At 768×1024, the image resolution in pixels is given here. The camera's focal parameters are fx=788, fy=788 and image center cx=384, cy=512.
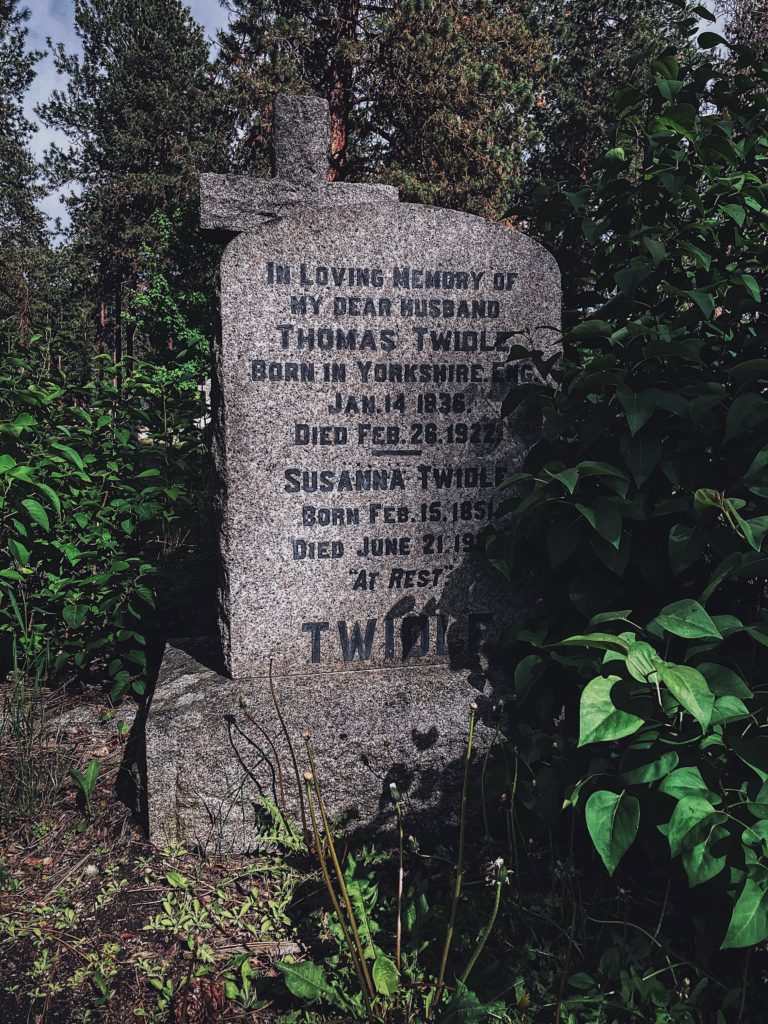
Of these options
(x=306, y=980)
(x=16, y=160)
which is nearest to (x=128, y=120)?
(x=16, y=160)

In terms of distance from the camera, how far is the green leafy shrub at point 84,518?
332cm

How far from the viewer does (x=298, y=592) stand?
2.95m

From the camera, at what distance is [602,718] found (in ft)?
5.15

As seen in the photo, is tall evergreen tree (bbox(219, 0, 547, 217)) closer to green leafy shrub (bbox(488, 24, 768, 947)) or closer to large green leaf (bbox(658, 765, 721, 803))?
green leafy shrub (bbox(488, 24, 768, 947))

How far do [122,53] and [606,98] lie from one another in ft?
46.5

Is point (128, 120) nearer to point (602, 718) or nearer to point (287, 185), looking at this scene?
point (287, 185)

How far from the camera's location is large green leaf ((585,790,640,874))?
5.28 feet

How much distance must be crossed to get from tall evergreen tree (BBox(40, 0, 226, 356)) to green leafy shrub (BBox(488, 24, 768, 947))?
1990 cm

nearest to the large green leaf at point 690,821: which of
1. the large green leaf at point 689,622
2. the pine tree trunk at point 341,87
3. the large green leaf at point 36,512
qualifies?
the large green leaf at point 689,622

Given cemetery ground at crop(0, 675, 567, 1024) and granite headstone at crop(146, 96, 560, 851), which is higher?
granite headstone at crop(146, 96, 560, 851)

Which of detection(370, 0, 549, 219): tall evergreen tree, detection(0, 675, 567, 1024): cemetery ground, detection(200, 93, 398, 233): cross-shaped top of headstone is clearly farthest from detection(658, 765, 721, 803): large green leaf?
detection(370, 0, 549, 219): tall evergreen tree

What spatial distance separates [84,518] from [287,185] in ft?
5.35

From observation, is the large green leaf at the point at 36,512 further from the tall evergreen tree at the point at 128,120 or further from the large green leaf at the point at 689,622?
the tall evergreen tree at the point at 128,120

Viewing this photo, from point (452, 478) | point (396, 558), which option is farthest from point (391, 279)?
point (396, 558)
